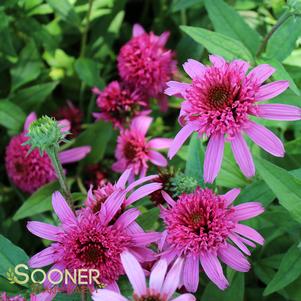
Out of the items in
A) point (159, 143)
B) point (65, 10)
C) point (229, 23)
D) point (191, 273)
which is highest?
point (229, 23)

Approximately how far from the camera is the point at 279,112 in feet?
3.98

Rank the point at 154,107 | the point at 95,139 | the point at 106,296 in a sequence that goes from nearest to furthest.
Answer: the point at 106,296 → the point at 95,139 → the point at 154,107

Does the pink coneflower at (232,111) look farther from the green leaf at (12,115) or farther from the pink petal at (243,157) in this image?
the green leaf at (12,115)

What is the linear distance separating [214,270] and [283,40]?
69cm

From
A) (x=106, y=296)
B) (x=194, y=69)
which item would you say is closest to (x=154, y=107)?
(x=194, y=69)

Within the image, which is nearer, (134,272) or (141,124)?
(134,272)

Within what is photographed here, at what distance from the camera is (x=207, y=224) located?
1192mm

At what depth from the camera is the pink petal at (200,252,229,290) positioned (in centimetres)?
117

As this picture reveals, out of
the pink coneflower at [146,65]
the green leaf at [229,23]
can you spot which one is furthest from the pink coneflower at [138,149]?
the green leaf at [229,23]

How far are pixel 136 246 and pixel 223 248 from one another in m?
0.18

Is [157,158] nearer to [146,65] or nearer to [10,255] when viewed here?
[146,65]

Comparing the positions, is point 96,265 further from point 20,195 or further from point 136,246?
point 20,195

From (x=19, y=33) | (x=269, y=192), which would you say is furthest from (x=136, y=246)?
(x=19, y=33)

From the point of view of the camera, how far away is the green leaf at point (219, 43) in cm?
148
